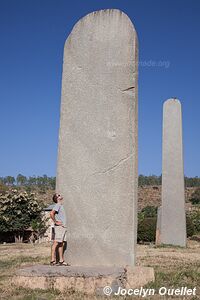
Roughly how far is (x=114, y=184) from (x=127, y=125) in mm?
928

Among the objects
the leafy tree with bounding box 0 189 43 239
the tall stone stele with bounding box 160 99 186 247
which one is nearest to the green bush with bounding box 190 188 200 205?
the leafy tree with bounding box 0 189 43 239

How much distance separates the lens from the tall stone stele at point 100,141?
241 inches

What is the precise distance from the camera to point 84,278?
5.35 meters

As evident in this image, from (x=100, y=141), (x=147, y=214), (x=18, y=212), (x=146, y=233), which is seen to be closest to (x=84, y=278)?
(x=100, y=141)

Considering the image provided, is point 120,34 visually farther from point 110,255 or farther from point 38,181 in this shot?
point 38,181

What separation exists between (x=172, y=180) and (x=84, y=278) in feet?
36.5

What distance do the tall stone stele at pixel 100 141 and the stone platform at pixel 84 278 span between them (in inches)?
18.3

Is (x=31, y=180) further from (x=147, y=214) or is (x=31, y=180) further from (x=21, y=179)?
(x=147, y=214)

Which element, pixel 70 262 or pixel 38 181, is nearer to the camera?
pixel 70 262

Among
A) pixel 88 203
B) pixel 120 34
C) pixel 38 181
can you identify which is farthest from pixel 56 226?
pixel 38 181

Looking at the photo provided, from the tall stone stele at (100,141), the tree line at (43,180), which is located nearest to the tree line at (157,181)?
the tree line at (43,180)

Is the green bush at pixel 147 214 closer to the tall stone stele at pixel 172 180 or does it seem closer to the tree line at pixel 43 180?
the tall stone stele at pixel 172 180

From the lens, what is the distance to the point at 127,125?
20.5 feet

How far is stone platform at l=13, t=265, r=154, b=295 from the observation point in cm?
527
